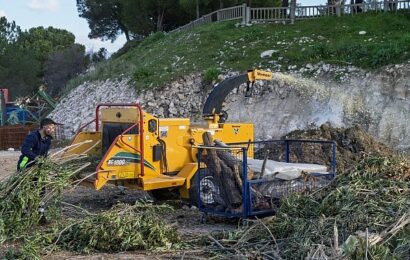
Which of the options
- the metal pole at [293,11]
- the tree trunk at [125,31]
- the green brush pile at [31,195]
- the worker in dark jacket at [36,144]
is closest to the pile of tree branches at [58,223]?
the green brush pile at [31,195]

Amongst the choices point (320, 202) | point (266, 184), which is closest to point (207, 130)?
point (266, 184)

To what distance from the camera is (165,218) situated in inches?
451

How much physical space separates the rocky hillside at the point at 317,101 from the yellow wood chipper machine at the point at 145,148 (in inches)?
282

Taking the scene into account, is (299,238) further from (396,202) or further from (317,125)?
(317,125)

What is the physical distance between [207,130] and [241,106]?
9789 millimetres

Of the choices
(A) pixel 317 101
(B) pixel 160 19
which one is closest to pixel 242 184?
(A) pixel 317 101

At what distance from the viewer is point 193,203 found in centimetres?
1216

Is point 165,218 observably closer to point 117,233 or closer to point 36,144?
point 36,144

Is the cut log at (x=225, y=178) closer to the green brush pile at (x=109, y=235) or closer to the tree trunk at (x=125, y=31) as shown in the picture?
the green brush pile at (x=109, y=235)

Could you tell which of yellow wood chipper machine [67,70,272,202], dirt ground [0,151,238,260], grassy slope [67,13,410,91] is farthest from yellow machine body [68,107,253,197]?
grassy slope [67,13,410,91]

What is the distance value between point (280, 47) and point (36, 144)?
1555cm

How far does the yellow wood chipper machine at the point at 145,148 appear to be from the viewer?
459 inches

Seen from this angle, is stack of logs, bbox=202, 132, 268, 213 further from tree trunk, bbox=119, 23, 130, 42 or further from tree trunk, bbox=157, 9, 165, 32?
tree trunk, bbox=119, 23, 130, 42

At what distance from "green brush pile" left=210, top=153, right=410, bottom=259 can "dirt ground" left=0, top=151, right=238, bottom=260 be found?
720 millimetres
